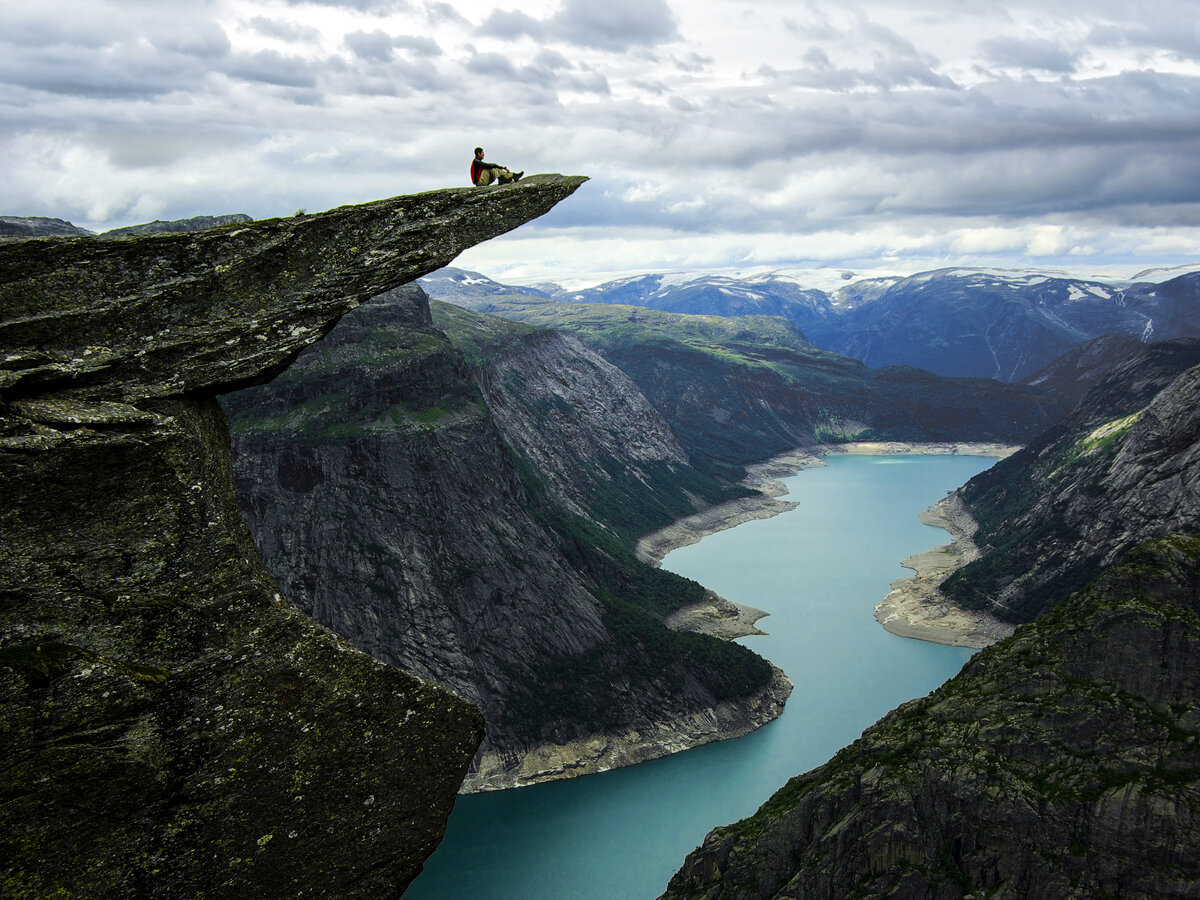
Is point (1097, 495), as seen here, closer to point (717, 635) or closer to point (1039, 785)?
point (717, 635)

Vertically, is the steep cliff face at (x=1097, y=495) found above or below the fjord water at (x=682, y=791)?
above

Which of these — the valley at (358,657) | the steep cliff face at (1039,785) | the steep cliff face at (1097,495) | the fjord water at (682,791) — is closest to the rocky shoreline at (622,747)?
the valley at (358,657)

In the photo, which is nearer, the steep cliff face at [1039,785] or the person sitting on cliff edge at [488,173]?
the person sitting on cliff edge at [488,173]

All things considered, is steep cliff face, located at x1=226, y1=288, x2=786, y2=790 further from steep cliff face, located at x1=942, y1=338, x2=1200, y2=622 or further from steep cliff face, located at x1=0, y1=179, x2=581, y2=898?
steep cliff face, located at x1=0, y1=179, x2=581, y2=898

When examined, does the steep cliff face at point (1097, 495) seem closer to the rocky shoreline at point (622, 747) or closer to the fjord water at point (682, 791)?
the fjord water at point (682, 791)

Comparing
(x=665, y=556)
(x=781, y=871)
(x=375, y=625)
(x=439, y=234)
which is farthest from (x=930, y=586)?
(x=439, y=234)

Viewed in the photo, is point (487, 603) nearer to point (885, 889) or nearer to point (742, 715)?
point (742, 715)

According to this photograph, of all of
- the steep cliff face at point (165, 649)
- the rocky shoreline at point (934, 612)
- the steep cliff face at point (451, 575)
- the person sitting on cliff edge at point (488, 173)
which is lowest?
the rocky shoreline at point (934, 612)
